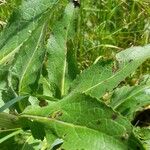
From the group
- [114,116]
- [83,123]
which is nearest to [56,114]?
[83,123]

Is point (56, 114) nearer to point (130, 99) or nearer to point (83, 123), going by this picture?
point (83, 123)

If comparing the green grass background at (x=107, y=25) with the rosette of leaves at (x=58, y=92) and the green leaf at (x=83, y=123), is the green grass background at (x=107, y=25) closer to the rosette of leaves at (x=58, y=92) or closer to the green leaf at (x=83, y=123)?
the rosette of leaves at (x=58, y=92)

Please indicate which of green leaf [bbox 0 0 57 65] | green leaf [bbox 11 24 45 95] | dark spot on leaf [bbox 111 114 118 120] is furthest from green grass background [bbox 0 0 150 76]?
dark spot on leaf [bbox 111 114 118 120]

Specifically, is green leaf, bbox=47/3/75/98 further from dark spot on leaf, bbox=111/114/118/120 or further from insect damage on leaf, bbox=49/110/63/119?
dark spot on leaf, bbox=111/114/118/120

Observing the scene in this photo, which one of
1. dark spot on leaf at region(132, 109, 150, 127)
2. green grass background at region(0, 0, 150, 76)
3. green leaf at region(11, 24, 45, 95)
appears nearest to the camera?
green leaf at region(11, 24, 45, 95)

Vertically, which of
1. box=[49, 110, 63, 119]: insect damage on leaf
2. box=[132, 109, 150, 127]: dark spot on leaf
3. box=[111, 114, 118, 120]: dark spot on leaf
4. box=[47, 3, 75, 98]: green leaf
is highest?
box=[47, 3, 75, 98]: green leaf

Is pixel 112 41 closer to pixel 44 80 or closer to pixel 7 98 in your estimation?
pixel 44 80
